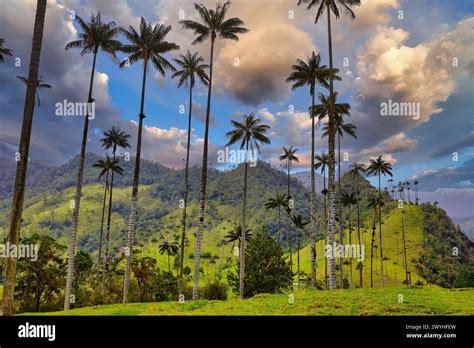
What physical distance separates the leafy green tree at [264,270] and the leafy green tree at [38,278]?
2934cm

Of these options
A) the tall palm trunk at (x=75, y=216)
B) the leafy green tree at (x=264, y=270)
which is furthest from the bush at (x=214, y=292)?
the tall palm trunk at (x=75, y=216)

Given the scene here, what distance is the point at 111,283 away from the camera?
67.6 m

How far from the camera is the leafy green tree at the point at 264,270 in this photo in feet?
204

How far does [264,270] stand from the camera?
6262cm

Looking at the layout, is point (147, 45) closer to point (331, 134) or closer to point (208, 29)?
point (208, 29)

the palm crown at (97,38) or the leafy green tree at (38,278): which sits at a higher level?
the palm crown at (97,38)

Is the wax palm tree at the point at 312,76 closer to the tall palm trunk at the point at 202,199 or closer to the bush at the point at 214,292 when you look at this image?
the tall palm trunk at the point at 202,199

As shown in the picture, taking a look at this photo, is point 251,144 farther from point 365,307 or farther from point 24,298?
point 24,298

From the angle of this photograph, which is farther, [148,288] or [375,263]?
[375,263]


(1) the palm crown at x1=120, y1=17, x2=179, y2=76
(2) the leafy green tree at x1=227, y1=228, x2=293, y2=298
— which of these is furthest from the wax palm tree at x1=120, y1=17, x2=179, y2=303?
(2) the leafy green tree at x1=227, y1=228, x2=293, y2=298

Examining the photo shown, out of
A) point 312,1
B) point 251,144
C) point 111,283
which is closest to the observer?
point 312,1

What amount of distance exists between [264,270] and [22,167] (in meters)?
51.5
